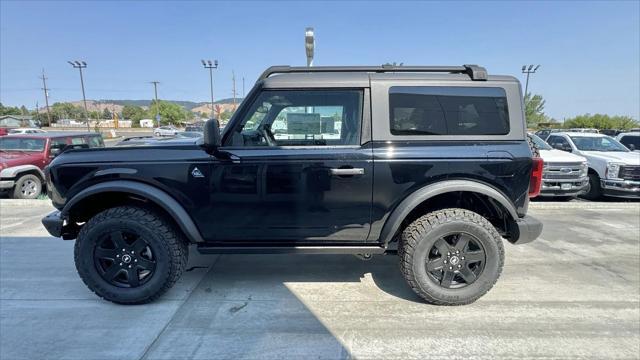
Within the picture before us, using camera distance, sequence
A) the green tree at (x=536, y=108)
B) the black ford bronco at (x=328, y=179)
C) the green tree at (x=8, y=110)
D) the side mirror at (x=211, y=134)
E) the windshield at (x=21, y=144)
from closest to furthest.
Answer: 1. the side mirror at (x=211, y=134)
2. the black ford bronco at (x=328, y=179)
3. the windshield at (x=21, y=144)
4. the green tree at (x=536, y=108)
5. the green tree at (x=8, y=110)

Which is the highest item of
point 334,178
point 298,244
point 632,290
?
point 334,178

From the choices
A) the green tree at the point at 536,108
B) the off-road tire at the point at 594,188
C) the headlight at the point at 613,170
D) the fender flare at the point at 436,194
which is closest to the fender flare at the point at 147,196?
the fender flare at the point at 436,194

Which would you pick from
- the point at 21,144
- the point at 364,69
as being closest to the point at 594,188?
the point at 364,69

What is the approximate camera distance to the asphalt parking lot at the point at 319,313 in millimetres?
2543

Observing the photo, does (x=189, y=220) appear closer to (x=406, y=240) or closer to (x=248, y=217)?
(x=248, y=217)

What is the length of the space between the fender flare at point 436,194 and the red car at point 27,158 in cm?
934

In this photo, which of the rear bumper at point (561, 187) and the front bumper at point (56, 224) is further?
the rear bumper at point (561, 187)

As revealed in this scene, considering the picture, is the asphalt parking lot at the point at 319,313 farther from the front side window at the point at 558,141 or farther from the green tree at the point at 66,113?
the green tree at the point at 66,113

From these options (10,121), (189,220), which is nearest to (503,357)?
(189,220)

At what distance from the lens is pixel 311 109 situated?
3.05m

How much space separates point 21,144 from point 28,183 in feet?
4.42

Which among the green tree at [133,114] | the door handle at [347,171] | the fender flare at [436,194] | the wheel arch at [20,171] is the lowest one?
the wheel arch at [20,171]

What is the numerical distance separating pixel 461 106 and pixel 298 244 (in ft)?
6.12

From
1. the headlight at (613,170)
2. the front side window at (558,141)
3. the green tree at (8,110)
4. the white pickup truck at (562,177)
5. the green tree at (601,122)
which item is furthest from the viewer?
the green tree at (8,110)
